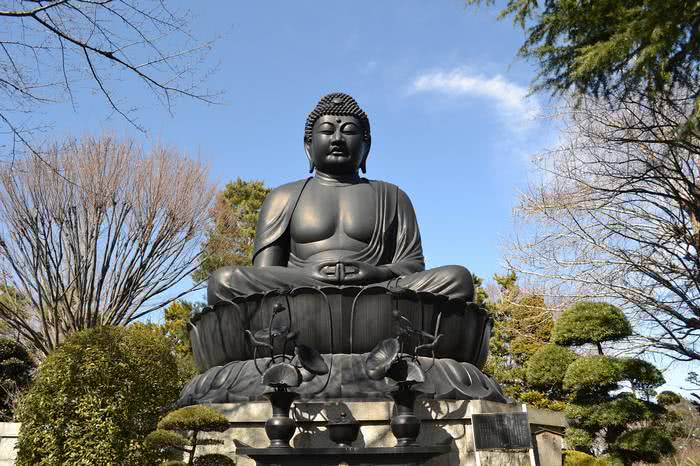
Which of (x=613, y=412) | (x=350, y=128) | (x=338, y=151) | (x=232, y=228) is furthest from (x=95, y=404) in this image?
(x=232, y=228)

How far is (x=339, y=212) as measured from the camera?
283 inches

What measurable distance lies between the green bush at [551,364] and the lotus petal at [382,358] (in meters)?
5.34

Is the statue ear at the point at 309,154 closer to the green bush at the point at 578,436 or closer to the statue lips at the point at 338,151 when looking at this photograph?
the statue lips at the point at 338,151

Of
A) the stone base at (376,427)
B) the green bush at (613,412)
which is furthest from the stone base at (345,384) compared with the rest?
the green bush at (613,412)

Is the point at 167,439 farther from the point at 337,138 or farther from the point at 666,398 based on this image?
the point at 666,398

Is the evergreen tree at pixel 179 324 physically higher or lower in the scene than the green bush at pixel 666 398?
higher

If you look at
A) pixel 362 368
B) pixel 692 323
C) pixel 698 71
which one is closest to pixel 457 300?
pixel 362 368

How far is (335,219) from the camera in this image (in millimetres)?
7145

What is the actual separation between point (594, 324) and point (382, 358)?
4.68 m

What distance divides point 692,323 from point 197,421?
29.5 feet

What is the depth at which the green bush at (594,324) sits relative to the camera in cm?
812

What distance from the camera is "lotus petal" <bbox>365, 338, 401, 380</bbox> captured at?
4387 mm

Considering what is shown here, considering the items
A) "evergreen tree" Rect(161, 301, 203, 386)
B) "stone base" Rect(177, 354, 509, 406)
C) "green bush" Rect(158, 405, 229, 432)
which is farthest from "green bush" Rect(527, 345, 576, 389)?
"evergreen tree" Rect(161, 301, 203, 386)

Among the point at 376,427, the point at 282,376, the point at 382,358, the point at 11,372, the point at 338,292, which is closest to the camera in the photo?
the point at 282,376
